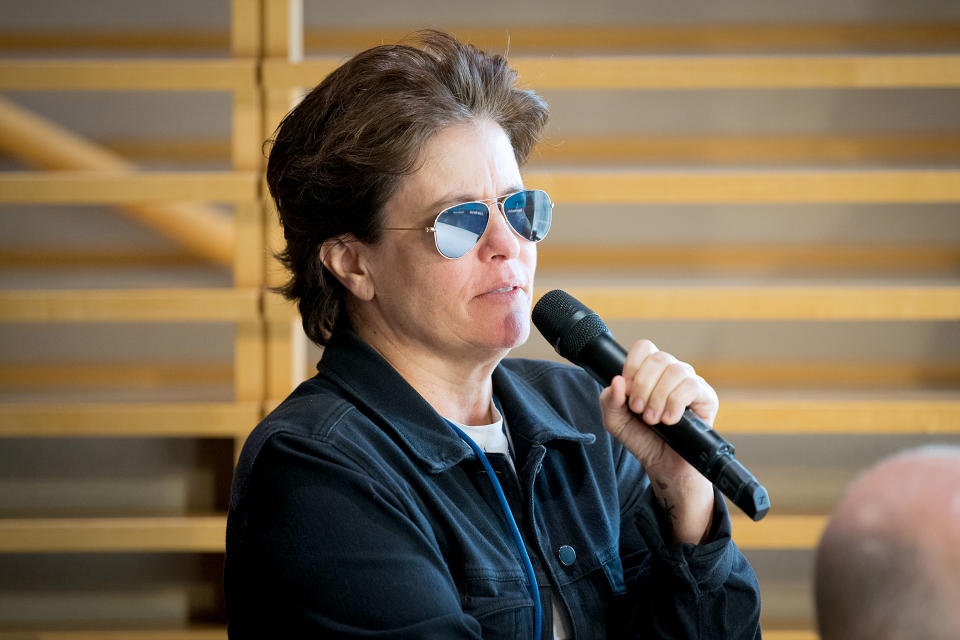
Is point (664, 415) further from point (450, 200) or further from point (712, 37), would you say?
point (712, 37)

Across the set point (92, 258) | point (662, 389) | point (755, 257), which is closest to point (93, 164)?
point (92, 258)

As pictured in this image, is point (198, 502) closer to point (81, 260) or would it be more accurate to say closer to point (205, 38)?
point (81, 260)

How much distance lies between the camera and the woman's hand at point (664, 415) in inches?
53.8

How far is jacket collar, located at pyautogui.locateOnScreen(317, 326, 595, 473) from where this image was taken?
1.50 meters

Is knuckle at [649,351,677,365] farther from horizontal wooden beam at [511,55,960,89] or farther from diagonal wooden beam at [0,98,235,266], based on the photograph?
diagonal wooden beam at [0,98,235,266]

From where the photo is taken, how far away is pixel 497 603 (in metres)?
1.44

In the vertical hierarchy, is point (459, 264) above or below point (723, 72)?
below

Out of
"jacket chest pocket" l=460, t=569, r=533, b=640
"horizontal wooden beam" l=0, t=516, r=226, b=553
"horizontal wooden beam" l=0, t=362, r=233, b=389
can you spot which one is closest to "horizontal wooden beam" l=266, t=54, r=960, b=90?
"horizontal wooden beam" l=0, t=362, r=233, b=389

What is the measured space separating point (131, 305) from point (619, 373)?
1414mm

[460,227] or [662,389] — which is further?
[460,227]

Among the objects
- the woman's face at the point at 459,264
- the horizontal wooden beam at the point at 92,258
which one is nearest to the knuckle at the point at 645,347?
the woman's face at the point at 459,264

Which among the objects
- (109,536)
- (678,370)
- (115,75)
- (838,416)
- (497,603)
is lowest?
(109,536)

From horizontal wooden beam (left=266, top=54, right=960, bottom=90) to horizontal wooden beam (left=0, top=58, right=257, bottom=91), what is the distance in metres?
0.13

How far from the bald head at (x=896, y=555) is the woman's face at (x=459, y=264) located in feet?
2.79
